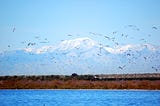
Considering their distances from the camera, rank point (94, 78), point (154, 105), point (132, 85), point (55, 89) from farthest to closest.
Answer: point (94, 78)
point (55, 89)
point (132, 85)
point (154, 105)

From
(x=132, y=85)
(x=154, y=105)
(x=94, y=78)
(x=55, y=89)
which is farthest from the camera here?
(x=94, y=78)

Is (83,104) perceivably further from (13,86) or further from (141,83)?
(13,86)

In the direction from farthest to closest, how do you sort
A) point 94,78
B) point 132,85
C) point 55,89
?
1. point 94,78
2. point 55,89
3. point 132,85

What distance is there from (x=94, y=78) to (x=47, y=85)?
21464 millimetres

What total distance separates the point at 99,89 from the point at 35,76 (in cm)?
3804

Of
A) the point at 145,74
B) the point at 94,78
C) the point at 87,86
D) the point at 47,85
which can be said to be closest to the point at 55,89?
the point at 47,85

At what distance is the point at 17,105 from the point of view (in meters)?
62.1

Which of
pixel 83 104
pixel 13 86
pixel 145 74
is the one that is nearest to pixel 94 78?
pixel 145 74

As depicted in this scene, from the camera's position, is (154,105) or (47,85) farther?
(47,85)

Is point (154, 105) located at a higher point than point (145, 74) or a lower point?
lower

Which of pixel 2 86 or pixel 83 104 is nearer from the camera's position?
pixel 83 104

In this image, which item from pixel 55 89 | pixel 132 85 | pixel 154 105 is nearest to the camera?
pixel 154 105

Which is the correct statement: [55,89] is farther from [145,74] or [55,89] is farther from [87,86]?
[145,74]

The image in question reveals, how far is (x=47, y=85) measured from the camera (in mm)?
122312
